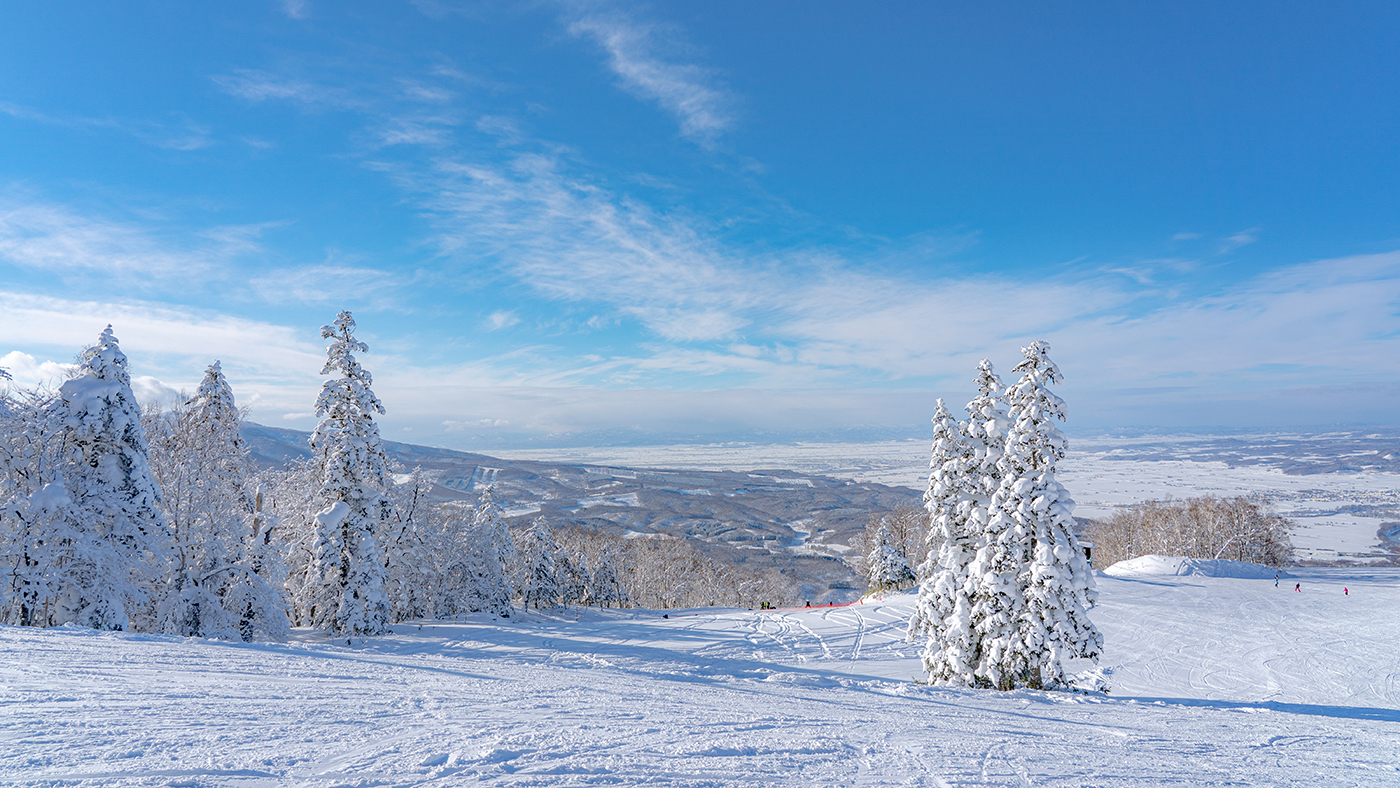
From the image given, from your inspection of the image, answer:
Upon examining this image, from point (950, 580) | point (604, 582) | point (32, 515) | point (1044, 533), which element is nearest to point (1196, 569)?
point (950, 580)

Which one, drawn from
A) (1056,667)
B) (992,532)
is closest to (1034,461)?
(992,532)

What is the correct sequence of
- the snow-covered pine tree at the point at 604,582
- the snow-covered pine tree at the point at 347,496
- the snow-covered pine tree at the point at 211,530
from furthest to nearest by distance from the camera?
the snow-covered pine tree at the point at 604,582
the snow-covered pine tree at the point at 347,496
the snow-covered pine tree at the point at 211,530

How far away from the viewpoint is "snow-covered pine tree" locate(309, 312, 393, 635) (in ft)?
71.3

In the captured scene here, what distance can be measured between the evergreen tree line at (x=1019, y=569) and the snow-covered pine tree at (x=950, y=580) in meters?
0.05

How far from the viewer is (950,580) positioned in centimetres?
2012

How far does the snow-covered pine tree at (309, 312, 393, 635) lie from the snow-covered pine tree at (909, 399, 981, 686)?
2032 centimetres

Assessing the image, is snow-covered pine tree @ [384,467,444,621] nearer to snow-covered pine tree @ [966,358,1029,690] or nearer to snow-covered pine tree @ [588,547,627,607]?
snow-covered pine tree @ [588,547,627,607]

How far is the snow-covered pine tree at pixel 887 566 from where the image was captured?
50.8m

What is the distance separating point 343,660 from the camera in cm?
1256

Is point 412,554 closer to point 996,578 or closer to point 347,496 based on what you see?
point 347,496

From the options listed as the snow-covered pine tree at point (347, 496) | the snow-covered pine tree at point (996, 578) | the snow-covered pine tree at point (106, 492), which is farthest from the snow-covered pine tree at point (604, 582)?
the snow-covered pine tree at point (996, 578)

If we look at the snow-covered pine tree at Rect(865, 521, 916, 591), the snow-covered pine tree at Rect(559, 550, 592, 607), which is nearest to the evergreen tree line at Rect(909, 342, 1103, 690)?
the snow-covered pine tree at Rect(865, 521, 916, 591)

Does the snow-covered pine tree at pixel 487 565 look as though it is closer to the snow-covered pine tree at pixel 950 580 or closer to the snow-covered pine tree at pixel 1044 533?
the snow-covered pine tree at pixel 950 580

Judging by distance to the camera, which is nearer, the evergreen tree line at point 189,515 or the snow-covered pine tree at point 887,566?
the evergreen tree line at point 189,515
